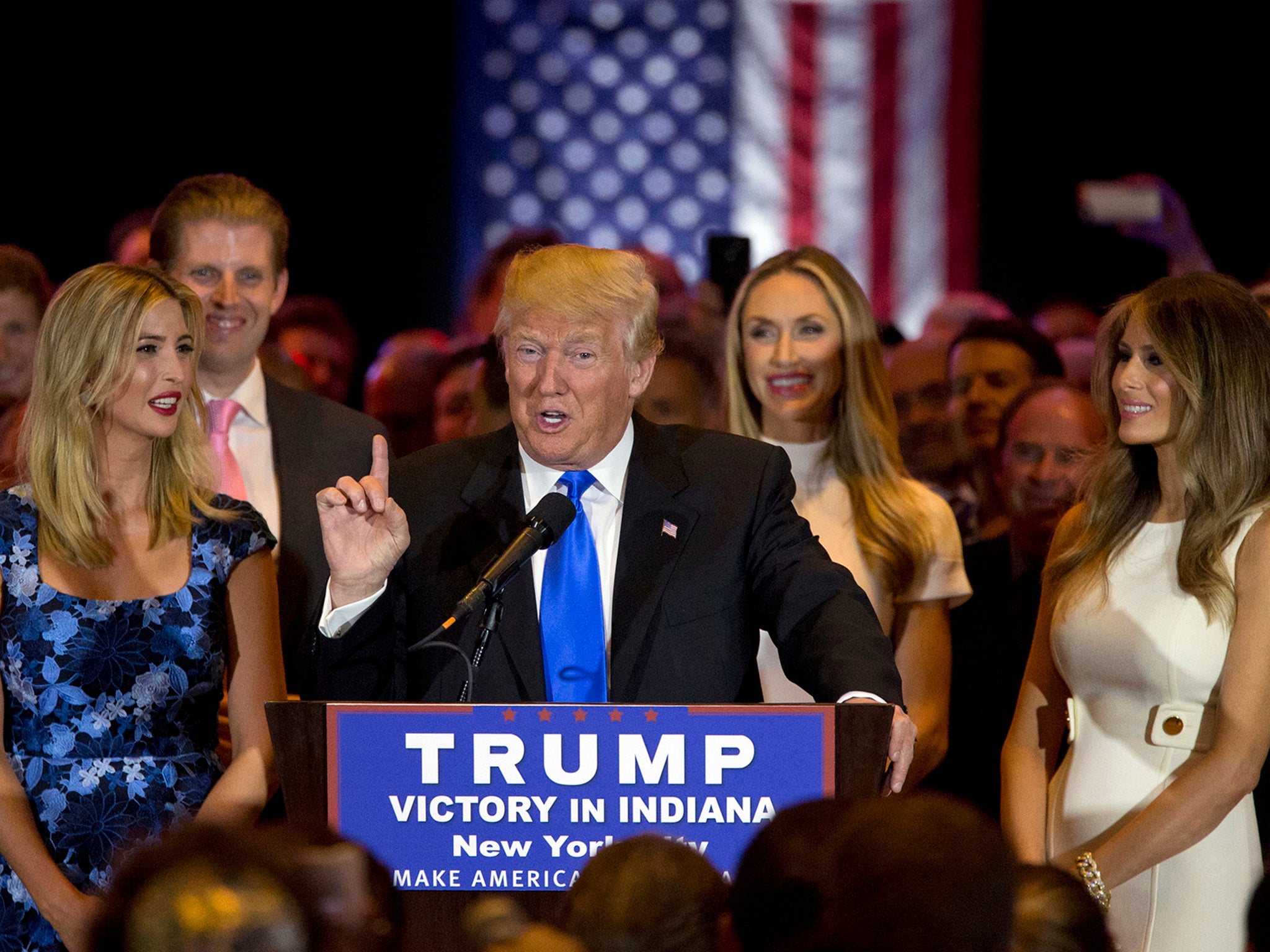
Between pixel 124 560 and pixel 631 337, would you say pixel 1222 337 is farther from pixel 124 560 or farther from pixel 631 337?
pixel 124 560

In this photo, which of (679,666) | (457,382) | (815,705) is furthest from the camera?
(457,382)

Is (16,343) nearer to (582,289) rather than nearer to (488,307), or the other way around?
(488,307)

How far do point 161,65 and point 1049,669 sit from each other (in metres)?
6.44

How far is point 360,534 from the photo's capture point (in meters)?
2.17

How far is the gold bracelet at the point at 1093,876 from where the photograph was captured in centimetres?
252

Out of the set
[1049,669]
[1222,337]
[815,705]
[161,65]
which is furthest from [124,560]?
[161,65]

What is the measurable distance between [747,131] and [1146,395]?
6839 millimetres

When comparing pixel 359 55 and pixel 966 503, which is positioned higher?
pixel 359 55

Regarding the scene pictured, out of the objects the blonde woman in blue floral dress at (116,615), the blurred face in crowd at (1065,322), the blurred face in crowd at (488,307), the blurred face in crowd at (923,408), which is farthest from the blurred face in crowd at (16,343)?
the blurred face in crowd at (1065,322)

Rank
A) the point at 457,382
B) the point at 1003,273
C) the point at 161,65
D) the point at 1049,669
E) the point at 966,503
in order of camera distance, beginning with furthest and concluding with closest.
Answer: the point at 1003,273, the point at 161,65, the point at 457,382, the point at 966,503, the point at 1049,669

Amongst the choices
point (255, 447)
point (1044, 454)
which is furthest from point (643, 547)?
point (1044, 454)

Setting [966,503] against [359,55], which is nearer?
[966,503]

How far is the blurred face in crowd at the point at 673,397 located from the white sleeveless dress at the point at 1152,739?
155 centimetres

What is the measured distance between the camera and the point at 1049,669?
2908 millimetres
